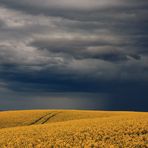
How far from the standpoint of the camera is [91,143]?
24.8 m

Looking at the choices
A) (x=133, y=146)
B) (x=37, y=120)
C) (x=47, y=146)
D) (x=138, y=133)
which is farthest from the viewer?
(x=37, y=120)

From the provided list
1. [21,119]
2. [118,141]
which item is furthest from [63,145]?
[21,119]

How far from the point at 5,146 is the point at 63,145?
5.86 metres

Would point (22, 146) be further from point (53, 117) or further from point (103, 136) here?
point (53, 117)

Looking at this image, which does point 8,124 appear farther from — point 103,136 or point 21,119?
point 103,136

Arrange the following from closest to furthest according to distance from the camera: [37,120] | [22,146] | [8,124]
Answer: [22,146] → [8,124] → [37,120]

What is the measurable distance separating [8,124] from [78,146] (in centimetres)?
4776

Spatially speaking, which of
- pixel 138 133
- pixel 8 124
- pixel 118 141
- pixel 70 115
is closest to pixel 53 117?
pixel 70 115

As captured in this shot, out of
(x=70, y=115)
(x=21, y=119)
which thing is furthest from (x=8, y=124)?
(x=70, y=115)

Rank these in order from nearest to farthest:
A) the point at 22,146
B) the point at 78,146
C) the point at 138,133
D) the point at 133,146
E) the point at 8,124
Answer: the point at 133,146 < the point at 78,146 < the point at 22,146 < the point at 138,133 < the point at 8,124

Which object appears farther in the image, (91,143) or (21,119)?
(21,119)

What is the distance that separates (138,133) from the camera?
31.1 meters

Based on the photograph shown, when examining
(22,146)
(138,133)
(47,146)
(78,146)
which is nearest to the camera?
(78,146)

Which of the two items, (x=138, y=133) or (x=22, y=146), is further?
(x=138, y=133)
